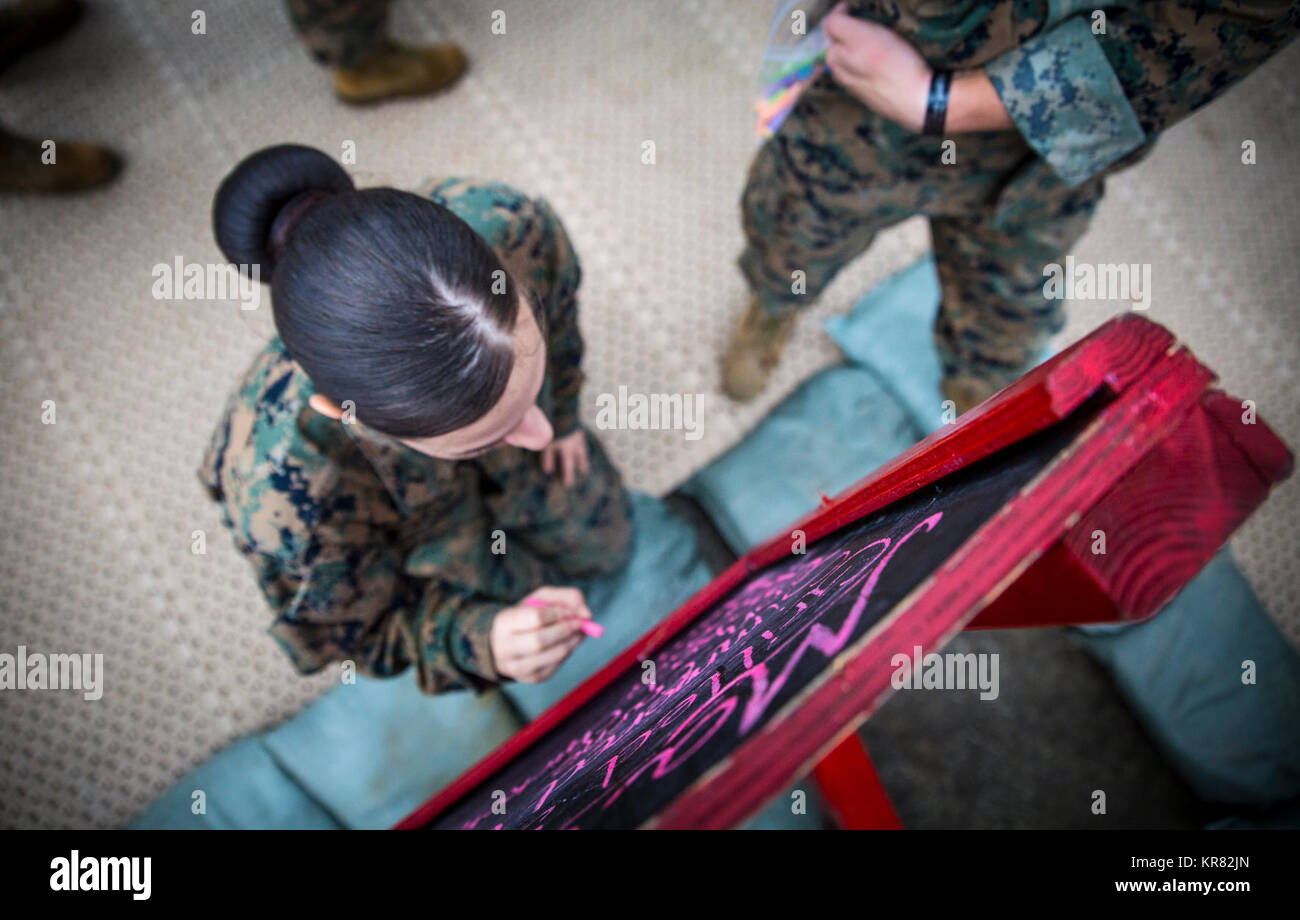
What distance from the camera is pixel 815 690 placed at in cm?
31

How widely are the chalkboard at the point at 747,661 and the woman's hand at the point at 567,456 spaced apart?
48cm

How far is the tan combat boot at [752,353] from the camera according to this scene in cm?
153

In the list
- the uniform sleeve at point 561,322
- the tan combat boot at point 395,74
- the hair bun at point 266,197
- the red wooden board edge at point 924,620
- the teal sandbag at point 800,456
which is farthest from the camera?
the tan combat boot at point 395,74

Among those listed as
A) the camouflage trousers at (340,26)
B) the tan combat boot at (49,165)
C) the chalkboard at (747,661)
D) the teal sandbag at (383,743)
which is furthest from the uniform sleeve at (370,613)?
the tan combat boot at (49,165)

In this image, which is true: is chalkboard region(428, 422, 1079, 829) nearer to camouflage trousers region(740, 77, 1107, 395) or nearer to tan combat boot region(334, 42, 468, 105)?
camouflage trousers region(740, 77, 1107, 395)

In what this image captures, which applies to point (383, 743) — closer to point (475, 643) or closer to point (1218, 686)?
point (475, 643)

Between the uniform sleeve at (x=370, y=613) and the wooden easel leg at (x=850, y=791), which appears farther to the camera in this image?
the uniform sleeve at (x=370, y=613)

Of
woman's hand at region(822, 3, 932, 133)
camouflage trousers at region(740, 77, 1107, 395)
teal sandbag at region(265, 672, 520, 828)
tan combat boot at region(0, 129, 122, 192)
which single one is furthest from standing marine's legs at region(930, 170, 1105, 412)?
tan combat boot at region(0, 129, 122, 192)

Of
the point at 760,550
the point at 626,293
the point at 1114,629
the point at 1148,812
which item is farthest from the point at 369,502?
the point at 1148,812

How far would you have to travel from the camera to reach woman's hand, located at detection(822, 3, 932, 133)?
0.92 meters

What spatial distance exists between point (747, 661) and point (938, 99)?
0.78 metres

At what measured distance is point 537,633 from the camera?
0.85 metres

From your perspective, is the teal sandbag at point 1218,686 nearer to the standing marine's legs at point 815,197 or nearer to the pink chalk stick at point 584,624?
the standing marine's legs at point 815,197

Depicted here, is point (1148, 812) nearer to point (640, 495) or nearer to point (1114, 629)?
point (1114, 629)
